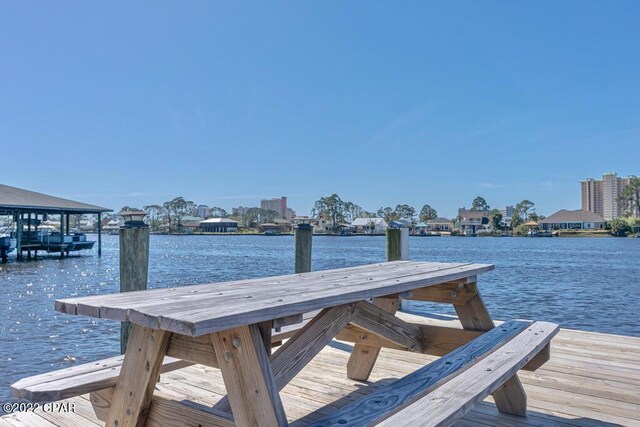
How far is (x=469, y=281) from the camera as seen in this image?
9.78ft

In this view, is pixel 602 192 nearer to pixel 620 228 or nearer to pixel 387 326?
pixel 620 228

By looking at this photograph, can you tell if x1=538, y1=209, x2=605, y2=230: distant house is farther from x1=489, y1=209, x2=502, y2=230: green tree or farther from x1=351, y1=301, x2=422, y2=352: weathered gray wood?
x1=351, y1=301, x2=422, y2=352: weathered gray wood

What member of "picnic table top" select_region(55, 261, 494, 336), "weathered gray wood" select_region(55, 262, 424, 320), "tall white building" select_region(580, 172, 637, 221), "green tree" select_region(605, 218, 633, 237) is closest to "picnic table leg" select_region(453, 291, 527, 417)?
"picnic table top" select_region(55, 261, 494, 336)

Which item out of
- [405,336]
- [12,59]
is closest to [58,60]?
[12,59]

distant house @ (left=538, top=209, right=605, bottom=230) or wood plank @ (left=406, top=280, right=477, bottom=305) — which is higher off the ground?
distant house @ (left=538, top=209, right=605, bottom=230)

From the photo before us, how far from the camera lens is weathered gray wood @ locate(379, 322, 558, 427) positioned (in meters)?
1.46

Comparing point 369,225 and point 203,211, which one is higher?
point 203,211

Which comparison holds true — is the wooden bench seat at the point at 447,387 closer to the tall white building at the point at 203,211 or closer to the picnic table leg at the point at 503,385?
the picnic table leg at the point at 503,385

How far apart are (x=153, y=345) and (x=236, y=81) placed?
25919 millimetres

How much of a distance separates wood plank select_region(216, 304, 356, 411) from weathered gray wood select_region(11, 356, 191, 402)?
48 cm

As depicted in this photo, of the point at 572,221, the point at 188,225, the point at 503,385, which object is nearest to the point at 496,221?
the point at 572,221

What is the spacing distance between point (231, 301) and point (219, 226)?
128 metres

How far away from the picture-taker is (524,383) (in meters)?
3.24

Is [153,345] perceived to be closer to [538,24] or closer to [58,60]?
[538,24]
